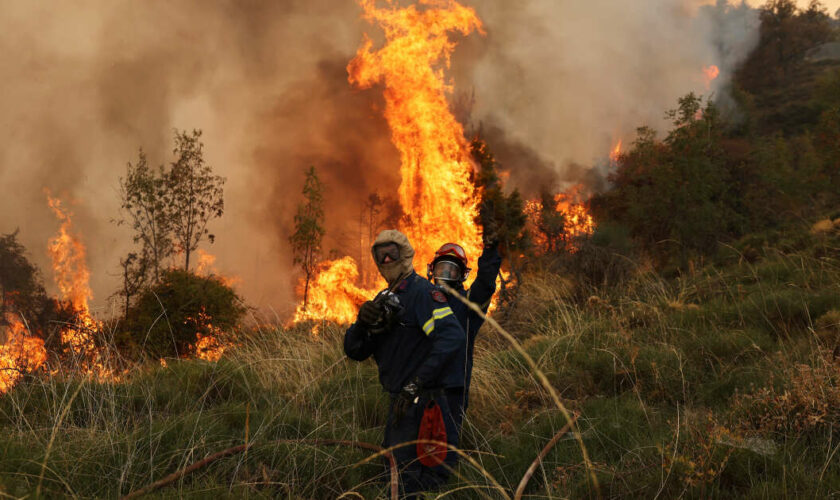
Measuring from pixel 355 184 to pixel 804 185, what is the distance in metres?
30.8

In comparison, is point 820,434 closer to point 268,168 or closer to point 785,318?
point 785,318

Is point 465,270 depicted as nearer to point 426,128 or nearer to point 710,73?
point 426,128

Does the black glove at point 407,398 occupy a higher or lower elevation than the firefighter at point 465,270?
lower

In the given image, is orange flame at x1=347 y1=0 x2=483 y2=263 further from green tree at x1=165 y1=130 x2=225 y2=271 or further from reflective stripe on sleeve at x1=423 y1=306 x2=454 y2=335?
reflective stripe on sleeve at x1=423 y1=306 x2=454 y2=335

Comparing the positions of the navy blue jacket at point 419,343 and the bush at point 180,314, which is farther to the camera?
the bush at point 180,314

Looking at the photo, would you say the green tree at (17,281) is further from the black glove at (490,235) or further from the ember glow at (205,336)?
the black glove at (490,235)

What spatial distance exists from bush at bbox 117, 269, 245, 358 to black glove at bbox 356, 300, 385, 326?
21.9ft

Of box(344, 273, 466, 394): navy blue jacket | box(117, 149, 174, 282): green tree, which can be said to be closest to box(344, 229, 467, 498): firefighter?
box(344, 273, 466, 394): navy blue jacket

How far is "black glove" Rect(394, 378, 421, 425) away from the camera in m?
3.46

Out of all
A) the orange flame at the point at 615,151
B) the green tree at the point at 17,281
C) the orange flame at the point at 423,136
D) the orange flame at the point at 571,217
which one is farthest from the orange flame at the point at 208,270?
the orange flame at the point at 615,151

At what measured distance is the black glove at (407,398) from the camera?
11.4ft

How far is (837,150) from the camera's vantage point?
15984 mm

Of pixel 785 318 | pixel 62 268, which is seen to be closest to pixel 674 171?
pixel 785 318

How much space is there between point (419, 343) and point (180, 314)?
7.64 meters
